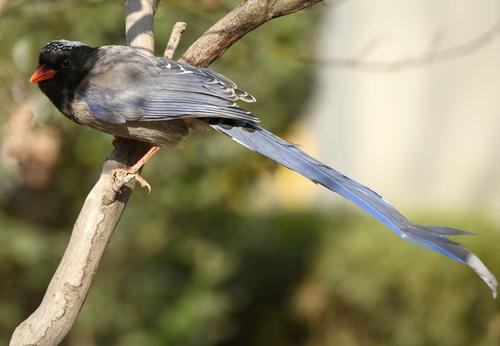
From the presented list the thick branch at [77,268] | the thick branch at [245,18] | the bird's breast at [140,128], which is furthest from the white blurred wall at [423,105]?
the thick branch at [77,268]

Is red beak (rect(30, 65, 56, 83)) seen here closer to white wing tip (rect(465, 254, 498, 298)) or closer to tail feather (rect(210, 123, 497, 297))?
tail feather (rect(210, 123, 497, 297))

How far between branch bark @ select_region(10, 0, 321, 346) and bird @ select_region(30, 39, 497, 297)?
158 mm

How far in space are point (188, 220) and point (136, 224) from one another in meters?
0.72

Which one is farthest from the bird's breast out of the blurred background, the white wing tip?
the white wing tip

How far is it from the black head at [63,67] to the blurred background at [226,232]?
18 cm


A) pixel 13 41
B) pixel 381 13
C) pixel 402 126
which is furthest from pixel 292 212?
pixel 13 41

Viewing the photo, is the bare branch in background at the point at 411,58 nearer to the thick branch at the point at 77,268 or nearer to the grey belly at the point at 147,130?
the grey belly at the point at 147,130

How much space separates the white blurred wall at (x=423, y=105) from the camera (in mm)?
10109

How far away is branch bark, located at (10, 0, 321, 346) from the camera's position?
278 centimetres

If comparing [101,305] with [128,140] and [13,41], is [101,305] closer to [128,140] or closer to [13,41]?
[13,41]

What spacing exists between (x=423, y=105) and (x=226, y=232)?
13.8 feet

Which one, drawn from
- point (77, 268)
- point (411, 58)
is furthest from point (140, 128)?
point (411, 58)

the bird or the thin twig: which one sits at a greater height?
the thin twig

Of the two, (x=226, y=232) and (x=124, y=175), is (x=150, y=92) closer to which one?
(x=124, y=175)
